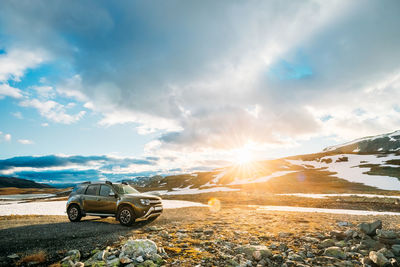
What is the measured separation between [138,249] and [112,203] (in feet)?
22.7

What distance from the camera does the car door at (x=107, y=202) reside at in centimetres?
1324

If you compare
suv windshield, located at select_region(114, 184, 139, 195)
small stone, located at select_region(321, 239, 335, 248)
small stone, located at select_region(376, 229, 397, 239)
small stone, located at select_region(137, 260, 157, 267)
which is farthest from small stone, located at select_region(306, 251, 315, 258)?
suv windshield, located at select_region(114, 184, 139, 195)

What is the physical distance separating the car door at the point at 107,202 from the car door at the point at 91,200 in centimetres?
31

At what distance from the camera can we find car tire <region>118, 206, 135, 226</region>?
496 inches

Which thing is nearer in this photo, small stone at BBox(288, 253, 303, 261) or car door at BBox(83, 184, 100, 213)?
small stone at BBox(288, 253, 303, 261)

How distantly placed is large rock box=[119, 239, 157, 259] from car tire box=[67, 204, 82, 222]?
8504 millimetres

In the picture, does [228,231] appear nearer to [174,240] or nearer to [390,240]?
[174,240]

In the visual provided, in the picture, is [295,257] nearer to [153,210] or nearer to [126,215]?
[153,210]

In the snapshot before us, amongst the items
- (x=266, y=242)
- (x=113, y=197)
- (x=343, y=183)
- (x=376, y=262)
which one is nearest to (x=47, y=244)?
(x=113, y=197)

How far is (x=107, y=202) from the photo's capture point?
1338 centimetres

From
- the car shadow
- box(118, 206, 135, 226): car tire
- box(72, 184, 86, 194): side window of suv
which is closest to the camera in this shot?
the car shadow

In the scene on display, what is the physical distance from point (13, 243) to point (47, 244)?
4.86 feet

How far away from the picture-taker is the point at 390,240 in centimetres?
927

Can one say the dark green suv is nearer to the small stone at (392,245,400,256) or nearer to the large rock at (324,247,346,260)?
the large rock at (324,247,346,260)
